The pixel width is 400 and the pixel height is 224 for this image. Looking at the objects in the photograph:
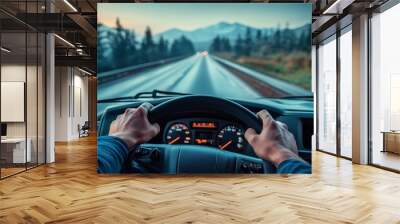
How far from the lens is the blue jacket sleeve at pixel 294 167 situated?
585cm

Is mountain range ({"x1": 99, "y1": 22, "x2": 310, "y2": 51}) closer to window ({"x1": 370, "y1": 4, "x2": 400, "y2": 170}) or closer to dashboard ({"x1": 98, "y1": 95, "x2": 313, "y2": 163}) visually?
dashboard ({"x1": 98, "y1": 95, "x2": 313, "y2": 163})

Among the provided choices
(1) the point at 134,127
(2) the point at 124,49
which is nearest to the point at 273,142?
(1) the point at 134,127

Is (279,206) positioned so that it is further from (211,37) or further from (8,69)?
(8,69)

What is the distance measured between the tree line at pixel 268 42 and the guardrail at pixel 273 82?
0.21 m

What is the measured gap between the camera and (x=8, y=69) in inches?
253

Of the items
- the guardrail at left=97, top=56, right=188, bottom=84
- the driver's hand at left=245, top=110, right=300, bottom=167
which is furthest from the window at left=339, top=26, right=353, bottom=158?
the guardrail at left=97, top=56, right=188, bottom=84

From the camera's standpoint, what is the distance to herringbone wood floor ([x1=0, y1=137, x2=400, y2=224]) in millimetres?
3795

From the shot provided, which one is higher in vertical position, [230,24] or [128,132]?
[230,24]

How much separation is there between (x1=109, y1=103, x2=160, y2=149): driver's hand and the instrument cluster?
26cm

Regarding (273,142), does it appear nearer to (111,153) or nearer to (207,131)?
(207,131)

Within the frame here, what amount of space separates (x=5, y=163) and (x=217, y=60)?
13.2 feet

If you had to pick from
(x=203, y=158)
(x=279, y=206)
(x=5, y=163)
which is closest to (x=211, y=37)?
(x=203, y=158)

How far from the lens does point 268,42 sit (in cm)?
607

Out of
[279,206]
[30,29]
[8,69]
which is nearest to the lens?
[279,206]
